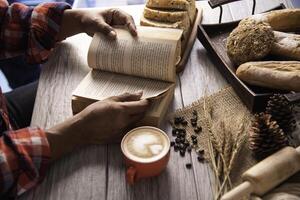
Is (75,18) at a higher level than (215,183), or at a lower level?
higher

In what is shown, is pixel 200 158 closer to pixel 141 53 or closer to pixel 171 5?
pixel 141 53

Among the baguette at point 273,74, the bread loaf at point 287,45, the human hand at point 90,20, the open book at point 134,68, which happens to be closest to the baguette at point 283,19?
the bread loaf at point 287,45

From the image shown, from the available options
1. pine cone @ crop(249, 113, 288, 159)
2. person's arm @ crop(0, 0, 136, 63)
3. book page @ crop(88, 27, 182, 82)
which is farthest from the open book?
pine cone @ crop(249, 113, 288, 159)

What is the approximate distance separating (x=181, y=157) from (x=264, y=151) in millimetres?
177

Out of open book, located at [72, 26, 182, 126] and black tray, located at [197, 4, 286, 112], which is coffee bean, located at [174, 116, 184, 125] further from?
black tray, located at [197, 4, 286, 112]

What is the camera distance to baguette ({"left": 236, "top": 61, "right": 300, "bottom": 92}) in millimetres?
870

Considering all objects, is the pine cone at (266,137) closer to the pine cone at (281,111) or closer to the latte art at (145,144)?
the pine cone at (281,111)

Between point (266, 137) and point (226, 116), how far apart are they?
0.15 m

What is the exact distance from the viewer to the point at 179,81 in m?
1.04

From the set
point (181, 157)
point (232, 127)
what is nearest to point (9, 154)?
point (181, 157)

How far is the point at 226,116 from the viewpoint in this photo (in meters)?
0.89

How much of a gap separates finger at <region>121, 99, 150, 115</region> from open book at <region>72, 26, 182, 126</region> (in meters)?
0.02

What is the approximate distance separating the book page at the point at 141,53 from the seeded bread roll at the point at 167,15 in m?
0.13

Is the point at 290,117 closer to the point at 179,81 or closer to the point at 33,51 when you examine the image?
the point at 179,81
